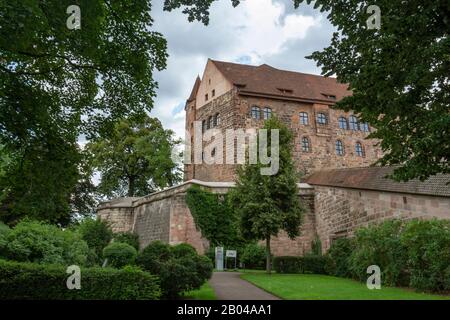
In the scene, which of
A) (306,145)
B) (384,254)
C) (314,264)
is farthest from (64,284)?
(306,145)

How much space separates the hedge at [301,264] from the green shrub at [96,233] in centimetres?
1420

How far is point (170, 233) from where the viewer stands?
979 inches

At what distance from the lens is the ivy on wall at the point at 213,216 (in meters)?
24.4

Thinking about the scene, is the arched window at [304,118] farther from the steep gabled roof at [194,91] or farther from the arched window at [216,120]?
the steep gabled roof at [194,91]

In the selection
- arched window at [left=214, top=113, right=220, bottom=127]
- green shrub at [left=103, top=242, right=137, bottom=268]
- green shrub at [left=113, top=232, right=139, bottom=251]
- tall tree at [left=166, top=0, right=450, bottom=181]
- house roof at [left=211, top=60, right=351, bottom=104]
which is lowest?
green shrub at [left=103, top=242, right=137, bottom=268]

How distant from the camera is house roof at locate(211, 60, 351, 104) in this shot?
114ft

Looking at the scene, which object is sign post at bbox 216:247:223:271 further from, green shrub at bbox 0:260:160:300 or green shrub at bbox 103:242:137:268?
green shrub at bbox 0:260:160:300

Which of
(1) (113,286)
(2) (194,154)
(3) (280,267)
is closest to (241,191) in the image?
(3) (280,267)

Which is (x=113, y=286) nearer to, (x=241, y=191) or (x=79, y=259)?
(x=79, y=259)

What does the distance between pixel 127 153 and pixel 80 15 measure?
32.0m

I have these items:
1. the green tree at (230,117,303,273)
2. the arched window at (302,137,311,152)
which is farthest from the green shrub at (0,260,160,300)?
the arched window at (302,137,311,152)

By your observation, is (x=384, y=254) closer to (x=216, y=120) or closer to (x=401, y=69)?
(x=401, y=69)

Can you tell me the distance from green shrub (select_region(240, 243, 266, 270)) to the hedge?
8.63ft

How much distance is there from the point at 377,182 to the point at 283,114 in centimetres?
1651
